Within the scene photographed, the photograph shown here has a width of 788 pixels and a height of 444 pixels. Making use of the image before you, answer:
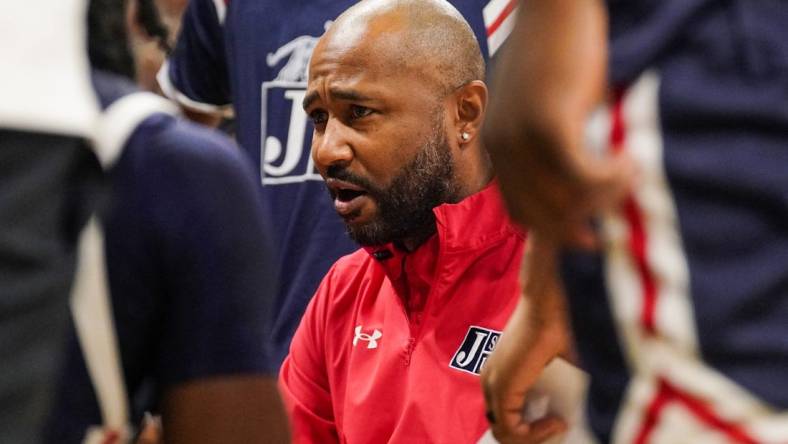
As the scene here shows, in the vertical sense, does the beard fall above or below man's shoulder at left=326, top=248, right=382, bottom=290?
above

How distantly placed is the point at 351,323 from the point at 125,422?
4.31 ft

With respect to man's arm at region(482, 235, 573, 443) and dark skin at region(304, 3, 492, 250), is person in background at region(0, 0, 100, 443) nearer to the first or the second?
man's arm at region(482, 235, 573, 443)

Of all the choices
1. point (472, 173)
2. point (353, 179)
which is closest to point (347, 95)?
point (353, 179)

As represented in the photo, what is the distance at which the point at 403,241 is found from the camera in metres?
2.68

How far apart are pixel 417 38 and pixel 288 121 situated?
641 millimetres

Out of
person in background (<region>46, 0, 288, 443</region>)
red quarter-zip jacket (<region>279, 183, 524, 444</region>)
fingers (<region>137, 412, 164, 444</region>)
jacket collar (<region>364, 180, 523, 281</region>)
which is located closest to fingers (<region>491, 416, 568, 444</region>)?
person in background (<region>46, 0, 288, 443</region>)

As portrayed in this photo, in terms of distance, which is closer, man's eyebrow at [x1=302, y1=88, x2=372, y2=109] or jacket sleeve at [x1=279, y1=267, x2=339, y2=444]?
jacket sleeve at [x1=279, y1=267, x2=339, y2=444]

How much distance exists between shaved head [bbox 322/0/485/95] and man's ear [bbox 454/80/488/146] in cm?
2

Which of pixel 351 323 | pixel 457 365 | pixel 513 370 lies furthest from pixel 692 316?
pixel 351 323

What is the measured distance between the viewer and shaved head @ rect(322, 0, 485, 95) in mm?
2766

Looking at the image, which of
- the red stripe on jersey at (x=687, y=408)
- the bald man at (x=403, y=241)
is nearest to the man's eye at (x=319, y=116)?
the bald man at (x=403, y=241)

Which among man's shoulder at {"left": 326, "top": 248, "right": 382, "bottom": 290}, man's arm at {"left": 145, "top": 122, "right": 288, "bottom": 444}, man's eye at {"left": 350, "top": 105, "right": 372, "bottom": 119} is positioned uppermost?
man's arm at {"left": 145, "top": 122, "right": 288, "bottom": 444}

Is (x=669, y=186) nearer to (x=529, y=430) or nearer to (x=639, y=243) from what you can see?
(x=639, y=243)

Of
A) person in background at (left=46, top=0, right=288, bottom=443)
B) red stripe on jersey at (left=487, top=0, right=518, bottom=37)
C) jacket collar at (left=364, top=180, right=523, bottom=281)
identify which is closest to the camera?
person in background at (left=46, top=0, right=288, bottom=443)
